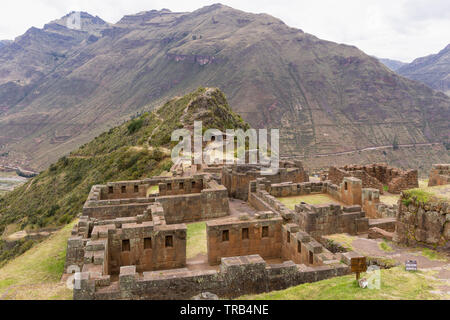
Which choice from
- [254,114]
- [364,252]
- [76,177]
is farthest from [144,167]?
[254,114]

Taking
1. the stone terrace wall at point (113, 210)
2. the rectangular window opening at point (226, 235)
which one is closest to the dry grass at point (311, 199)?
the rectangular window opening at point (226, 235)

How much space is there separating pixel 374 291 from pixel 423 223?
21.1ft

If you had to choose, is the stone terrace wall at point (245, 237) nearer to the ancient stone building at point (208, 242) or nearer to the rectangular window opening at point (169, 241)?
the ancient stone building at point (208, 242)

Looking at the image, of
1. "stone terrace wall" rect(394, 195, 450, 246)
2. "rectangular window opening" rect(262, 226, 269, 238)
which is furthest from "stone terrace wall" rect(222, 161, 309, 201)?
"stone terrace wall" rect(394, 195, 450, 246)

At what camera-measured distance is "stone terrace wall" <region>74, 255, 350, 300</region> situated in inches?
433

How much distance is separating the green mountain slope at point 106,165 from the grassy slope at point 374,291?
3438 centimetres

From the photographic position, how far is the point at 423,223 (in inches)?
564

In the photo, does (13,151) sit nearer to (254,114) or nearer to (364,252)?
(254,114)

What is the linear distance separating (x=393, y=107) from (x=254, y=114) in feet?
228

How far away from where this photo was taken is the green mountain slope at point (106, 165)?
52.2 m

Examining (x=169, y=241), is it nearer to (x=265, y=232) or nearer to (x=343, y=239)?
(x=265, y=232)

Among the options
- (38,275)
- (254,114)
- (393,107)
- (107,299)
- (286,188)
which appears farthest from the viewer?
(393,107)

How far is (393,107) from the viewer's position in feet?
568

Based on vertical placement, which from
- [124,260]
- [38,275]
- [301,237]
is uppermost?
[301,237]
